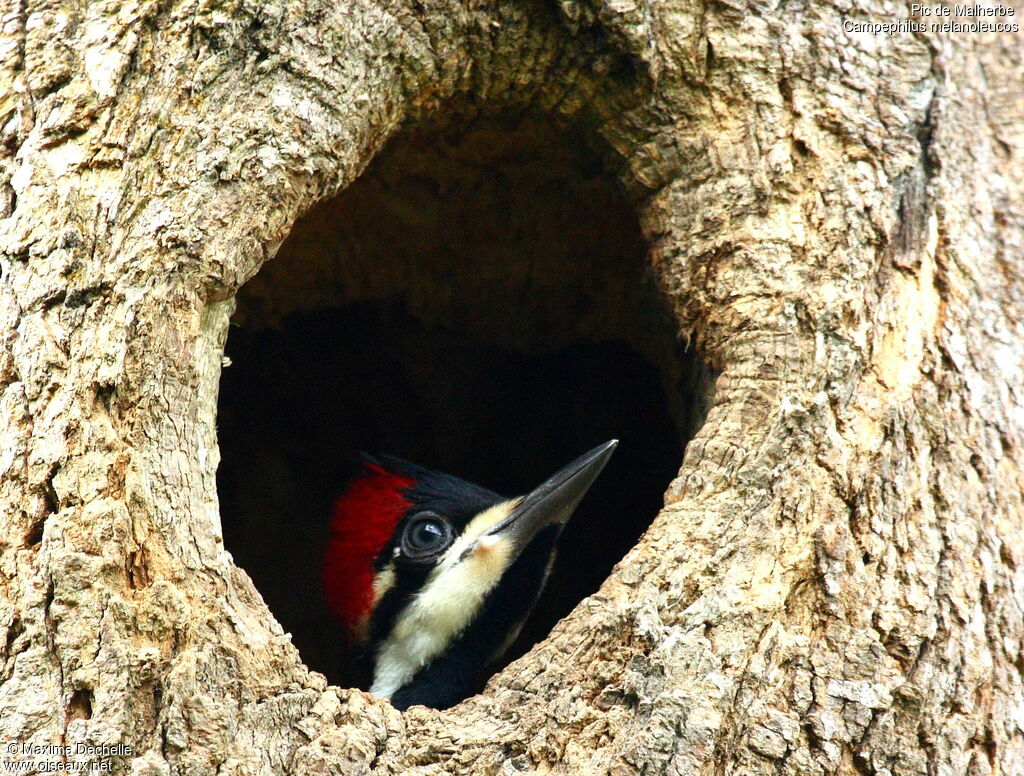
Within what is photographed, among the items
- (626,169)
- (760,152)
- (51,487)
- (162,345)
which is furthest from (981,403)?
(51,487)

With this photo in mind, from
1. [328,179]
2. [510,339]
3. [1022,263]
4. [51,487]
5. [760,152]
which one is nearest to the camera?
[51,487]

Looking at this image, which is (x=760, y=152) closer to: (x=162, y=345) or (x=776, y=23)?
(x=776, y=23)

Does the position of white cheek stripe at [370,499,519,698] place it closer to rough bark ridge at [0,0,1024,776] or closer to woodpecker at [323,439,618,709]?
woodpecker at [323,439,618,709]

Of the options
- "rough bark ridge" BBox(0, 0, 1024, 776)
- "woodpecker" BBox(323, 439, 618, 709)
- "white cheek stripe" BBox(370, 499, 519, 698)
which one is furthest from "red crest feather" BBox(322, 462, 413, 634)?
"rough bark ridge" BBox(0, 0, 1024, 776)

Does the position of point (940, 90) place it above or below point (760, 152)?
above

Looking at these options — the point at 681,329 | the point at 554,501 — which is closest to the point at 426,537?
the point at 554,501

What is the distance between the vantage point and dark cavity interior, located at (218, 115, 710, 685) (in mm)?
4246

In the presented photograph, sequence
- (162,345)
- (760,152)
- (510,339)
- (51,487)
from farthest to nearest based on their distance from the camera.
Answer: (510,339) < (760,152) < (162,345) < (51,487)

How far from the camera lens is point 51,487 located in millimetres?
2129

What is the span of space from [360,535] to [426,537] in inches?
9.9

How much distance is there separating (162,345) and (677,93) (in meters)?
1.59

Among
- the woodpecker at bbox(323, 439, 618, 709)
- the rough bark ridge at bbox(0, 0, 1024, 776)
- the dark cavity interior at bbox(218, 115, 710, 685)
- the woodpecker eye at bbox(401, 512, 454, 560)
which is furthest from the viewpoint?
the dark cavity interior at bbox(218, 115, 710, 685)

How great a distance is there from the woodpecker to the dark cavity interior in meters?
0.79

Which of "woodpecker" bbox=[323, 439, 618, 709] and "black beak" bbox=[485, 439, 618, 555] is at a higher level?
"black beak" bbox=[485, 439, 618, 555]
